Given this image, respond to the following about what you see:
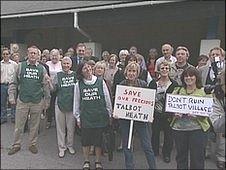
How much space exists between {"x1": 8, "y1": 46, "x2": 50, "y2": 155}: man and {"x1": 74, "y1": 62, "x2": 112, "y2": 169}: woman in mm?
756

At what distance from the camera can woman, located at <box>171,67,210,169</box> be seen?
462 cm

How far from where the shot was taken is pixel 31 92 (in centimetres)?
588

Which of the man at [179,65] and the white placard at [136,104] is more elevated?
the man at [179,65]

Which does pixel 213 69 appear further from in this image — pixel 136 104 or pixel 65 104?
pixel 65 104

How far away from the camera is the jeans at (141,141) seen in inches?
198

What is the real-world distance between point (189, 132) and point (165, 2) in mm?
5490

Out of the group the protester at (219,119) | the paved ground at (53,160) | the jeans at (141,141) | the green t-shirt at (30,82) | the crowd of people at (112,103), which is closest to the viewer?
the protester at (219,119)

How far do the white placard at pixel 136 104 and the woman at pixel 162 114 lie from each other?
0.41 meters

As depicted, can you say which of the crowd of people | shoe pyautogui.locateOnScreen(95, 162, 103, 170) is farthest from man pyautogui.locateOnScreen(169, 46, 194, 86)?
shoe pyautogui.locateOnScreen(95, 162, 103, 170)

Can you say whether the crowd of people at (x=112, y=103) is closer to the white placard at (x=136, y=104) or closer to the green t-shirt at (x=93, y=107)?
the green t-shirt at (x=93, y=107)

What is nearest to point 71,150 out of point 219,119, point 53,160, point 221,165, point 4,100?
point 53,160

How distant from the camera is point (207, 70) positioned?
5.77m

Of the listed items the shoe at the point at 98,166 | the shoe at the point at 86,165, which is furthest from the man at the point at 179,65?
the shoe at the point at 86,165

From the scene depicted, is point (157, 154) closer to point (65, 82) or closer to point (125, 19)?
point (65, 82)
